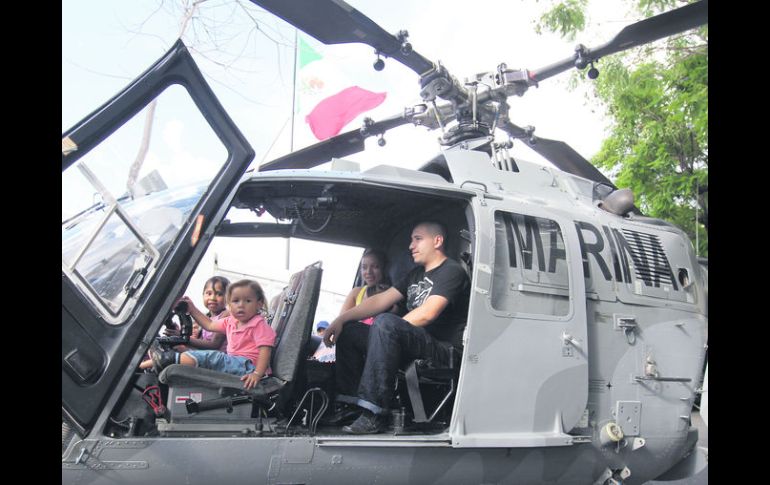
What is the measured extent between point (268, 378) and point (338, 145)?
2.56 metres

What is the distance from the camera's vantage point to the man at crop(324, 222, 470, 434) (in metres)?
3.35

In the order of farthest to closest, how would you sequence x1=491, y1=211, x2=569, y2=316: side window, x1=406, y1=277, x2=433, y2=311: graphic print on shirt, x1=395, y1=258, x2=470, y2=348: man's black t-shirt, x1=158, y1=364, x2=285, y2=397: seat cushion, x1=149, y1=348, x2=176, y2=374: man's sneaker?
x1=406, y1=277, x2=433, y2=311: graphic print on shirt, x1=395, y1=258, x2=470, y2=348: man's black t-shirt, x1=491, y1=211, x2=569, y2=316: side window, x1=149, y1=348, x2=176, y2=374: man's sneaker, x1=158, y1=364, x2=285, y2=397: seat cushion

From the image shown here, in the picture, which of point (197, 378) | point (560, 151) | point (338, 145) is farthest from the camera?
point (560, 151)

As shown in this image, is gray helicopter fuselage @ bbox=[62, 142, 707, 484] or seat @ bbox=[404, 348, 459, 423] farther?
seat @ bbox=[404, 348, 459, 423]

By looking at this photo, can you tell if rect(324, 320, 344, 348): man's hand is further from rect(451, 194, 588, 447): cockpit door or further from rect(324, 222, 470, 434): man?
rect(451, 194, 588, 447): cockpit door

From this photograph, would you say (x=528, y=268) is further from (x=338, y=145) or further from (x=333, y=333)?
(x=338, y=145)

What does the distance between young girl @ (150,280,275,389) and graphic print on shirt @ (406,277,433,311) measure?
1.02 meters

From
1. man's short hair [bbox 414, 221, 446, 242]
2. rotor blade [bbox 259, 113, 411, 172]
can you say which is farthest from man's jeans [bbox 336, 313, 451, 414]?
rotor blade [bbox 259, 113, 411, 172]

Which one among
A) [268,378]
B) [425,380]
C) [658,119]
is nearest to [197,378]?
[268,378]

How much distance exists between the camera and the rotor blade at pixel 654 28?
381 cm

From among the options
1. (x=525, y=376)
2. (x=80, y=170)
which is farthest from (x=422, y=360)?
(x=80, y=170)

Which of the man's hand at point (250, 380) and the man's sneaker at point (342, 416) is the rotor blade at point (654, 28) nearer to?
the man's sneaker at point (342, 416)

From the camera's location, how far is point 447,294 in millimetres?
3719

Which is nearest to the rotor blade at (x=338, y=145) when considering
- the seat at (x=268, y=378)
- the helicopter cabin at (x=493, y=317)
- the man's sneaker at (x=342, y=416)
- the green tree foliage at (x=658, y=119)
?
the helicopter cabin at (x=493, y=317)
